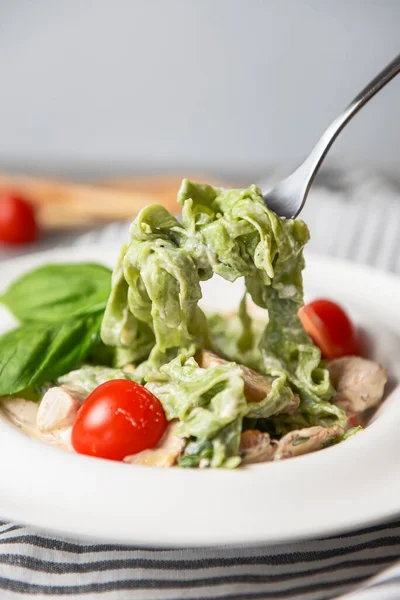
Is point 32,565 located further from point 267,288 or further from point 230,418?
point 267,288

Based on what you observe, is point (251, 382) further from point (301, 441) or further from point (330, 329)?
point (330, 329)

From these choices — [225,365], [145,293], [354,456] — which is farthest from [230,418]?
[145,293]

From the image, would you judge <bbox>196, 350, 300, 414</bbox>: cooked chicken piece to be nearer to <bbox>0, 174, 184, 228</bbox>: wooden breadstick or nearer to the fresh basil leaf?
the fresh basil leaf

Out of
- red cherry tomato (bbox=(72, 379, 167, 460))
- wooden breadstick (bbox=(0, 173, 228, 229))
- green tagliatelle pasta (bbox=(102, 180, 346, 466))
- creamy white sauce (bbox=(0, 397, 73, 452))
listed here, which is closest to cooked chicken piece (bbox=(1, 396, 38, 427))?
creamy white sauce (bbox=(0, 397, 73, 452))

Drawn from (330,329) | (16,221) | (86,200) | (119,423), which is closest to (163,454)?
(119,423)

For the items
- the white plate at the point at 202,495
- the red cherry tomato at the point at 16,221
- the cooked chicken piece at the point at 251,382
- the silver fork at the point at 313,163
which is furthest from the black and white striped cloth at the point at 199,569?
the red cherry tomato at the point at 16,221

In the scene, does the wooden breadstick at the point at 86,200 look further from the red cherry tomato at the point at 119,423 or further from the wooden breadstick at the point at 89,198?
the red cherry tomato at the point at 119,423

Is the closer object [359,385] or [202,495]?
[202,495]
